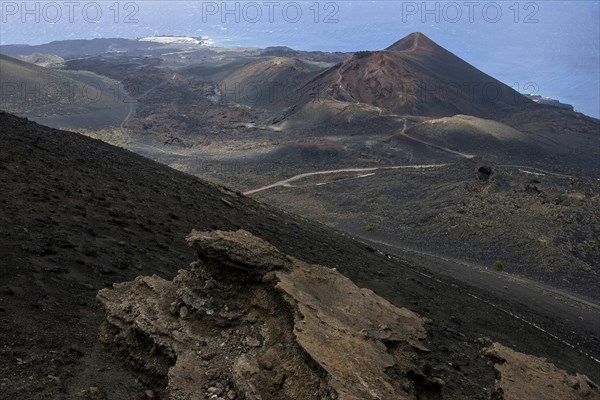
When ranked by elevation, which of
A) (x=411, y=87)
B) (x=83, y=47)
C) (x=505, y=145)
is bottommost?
(x=505, y=145)

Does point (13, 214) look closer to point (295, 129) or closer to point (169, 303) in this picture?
point (169, 303)

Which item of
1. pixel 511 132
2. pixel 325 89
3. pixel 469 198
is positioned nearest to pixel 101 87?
pixel 325 89

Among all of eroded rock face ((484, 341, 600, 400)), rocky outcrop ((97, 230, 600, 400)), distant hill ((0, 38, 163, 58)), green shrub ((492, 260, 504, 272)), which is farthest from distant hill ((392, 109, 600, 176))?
distant hill ((0, 38, 163, 58))

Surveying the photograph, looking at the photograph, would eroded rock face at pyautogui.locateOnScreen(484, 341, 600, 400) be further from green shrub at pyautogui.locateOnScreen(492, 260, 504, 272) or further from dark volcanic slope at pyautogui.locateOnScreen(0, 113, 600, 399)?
green shrub at pyautogui.locateOnScreen(492, 260, 504, 272)

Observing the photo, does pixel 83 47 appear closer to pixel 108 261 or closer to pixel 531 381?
pixel 108 261

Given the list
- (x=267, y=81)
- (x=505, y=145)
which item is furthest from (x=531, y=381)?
(x=267, y=81)

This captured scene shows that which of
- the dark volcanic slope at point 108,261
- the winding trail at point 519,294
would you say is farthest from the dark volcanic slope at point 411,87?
the dark volcanic slope at point 108,261
